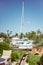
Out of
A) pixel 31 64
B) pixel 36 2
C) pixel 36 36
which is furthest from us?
pixel 36 36

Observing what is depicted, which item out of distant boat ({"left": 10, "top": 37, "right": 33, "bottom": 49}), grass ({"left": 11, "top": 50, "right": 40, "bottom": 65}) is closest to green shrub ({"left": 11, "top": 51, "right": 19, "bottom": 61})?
grass ({"left": 11, "top": 50, "right": 40, "bottom": 65})

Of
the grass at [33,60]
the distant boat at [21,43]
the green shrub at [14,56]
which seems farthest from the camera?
the distant boat at [21,43]

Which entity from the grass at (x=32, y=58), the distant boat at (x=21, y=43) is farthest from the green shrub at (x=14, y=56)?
the distant boat at (x=21, y=43)

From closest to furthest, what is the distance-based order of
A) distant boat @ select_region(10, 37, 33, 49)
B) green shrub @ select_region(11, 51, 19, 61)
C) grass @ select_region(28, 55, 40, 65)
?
grass @ select_region(28, 55, 40, 65), green shrub @ select_region(11, 51, 19, 61), distant boat @ select_region(10, 37, 33, 49)

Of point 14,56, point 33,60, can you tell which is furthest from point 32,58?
point 14,56

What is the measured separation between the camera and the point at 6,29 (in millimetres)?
5234

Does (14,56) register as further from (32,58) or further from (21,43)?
(21,43)

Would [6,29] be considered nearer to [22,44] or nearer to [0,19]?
[0,19]

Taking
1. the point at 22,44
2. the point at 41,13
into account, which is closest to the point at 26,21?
the point at 41,13

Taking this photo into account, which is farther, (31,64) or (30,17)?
(30,17)

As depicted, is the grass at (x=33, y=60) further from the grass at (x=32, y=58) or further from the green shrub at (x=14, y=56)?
the green shrub at (x=14, y=56)

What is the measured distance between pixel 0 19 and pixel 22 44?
106 centimetres

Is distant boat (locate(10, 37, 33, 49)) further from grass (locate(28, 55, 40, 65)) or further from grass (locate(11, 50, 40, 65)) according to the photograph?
grass (locate(28, 55, 40, 65))

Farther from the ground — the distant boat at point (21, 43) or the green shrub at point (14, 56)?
the distant boat at point (21, 43)
